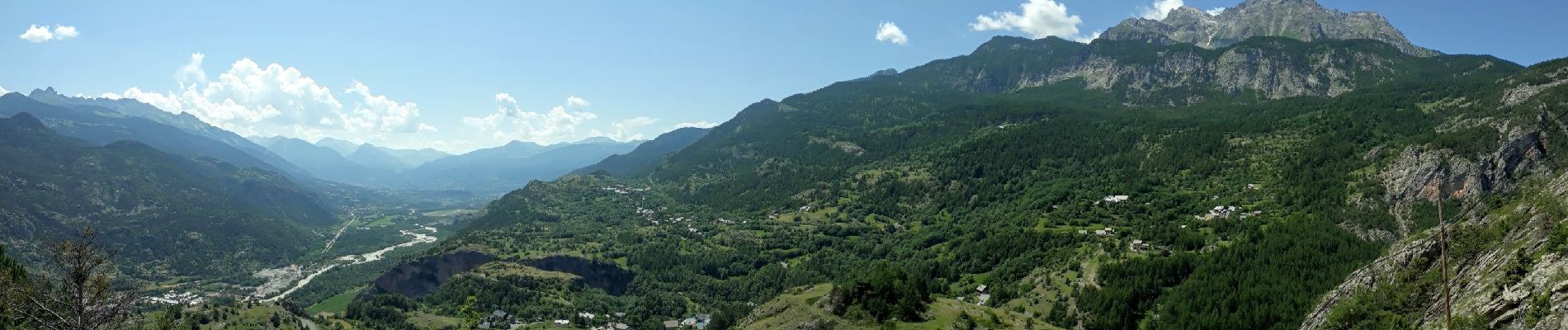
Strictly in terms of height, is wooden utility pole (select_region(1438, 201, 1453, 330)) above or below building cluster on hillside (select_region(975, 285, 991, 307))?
above

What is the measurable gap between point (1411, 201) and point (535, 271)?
640ft

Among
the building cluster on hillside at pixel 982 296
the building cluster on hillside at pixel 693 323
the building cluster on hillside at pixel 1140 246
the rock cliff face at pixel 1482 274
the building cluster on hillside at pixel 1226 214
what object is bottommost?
the building cluster on hillside at pixel 693 323

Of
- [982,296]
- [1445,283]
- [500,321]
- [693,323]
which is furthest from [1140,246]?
[500,321]

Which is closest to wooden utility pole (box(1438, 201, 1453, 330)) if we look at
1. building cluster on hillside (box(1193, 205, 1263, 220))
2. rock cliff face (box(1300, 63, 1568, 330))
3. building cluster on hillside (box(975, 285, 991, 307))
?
rock cliff face (box(1300, 63, 1568, 330))

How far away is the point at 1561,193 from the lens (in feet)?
166

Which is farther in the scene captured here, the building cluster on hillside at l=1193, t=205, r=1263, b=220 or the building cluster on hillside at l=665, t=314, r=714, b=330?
the building cluster on hillside at l=1193, t=205, r=1263, b=220

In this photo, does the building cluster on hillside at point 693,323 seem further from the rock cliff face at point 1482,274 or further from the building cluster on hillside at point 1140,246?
the rock cliff face at point 1482,274

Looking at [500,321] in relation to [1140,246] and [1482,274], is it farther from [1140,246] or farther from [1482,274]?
[1482,274]

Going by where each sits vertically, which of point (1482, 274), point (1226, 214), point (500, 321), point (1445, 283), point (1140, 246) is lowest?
point (500, 321)

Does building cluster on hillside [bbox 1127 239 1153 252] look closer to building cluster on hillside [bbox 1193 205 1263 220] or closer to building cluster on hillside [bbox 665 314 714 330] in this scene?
building cluster on hillside [bbox 1193 205 1263 220]

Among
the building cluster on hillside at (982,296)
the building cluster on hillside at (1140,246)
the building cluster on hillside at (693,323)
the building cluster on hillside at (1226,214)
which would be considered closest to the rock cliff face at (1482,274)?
the building cluster on hillside at (982,296)

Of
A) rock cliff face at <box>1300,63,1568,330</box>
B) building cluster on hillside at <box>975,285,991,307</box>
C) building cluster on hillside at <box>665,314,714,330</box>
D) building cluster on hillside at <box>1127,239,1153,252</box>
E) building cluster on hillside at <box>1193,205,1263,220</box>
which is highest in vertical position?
rock cliff face at <box>1300,63,1568,330</box>

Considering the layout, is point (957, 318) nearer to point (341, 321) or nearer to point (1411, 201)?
point (1411, 201)

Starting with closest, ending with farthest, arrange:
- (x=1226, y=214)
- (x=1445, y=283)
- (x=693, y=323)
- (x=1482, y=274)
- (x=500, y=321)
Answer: (x=1445, y=283) → (x=1482, y=274) → (x=693, y=323) → (x=1226, y=214) → (x=500, y=321)
